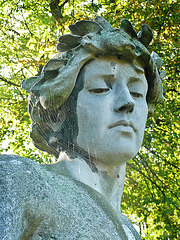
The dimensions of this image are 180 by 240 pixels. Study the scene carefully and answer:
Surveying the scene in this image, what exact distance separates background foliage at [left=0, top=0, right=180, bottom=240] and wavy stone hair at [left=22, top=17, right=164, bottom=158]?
13.2 ft

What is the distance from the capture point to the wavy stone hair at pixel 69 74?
2576 mm

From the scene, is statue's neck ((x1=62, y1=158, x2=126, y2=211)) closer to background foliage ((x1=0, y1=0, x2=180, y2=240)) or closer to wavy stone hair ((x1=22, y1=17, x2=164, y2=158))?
wavy stone hair ((x1=22, y1=17, x2=164, y2=158))

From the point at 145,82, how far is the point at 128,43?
1.16 ft

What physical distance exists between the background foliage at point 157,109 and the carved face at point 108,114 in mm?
4231

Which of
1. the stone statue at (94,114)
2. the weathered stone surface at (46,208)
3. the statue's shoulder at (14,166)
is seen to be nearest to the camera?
the weathered stone surface at (46,208)

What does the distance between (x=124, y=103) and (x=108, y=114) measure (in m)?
0.13

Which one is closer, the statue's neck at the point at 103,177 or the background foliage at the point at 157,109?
the statue's neck at the point at 103,177

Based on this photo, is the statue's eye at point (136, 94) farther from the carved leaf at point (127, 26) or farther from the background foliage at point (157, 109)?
the background foliage at point (157, 109)

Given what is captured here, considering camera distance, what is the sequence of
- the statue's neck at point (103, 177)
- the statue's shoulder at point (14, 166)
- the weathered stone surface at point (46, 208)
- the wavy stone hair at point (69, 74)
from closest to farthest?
the weathered stone surface at point (46, 208) → the statue's shoulder at point (14, 166) → the statue's neck at point (103, 177) → the wavy stone hair at point (69, 74)

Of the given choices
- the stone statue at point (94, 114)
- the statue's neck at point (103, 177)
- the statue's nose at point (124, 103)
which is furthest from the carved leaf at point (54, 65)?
the statue's neck at point (103, 177)

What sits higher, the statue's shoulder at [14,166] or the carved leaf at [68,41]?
the carved leaf at [68,41]

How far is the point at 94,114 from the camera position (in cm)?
248

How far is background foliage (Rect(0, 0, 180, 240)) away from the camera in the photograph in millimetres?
6883

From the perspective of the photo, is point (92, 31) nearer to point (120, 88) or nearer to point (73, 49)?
point (73, 49)
